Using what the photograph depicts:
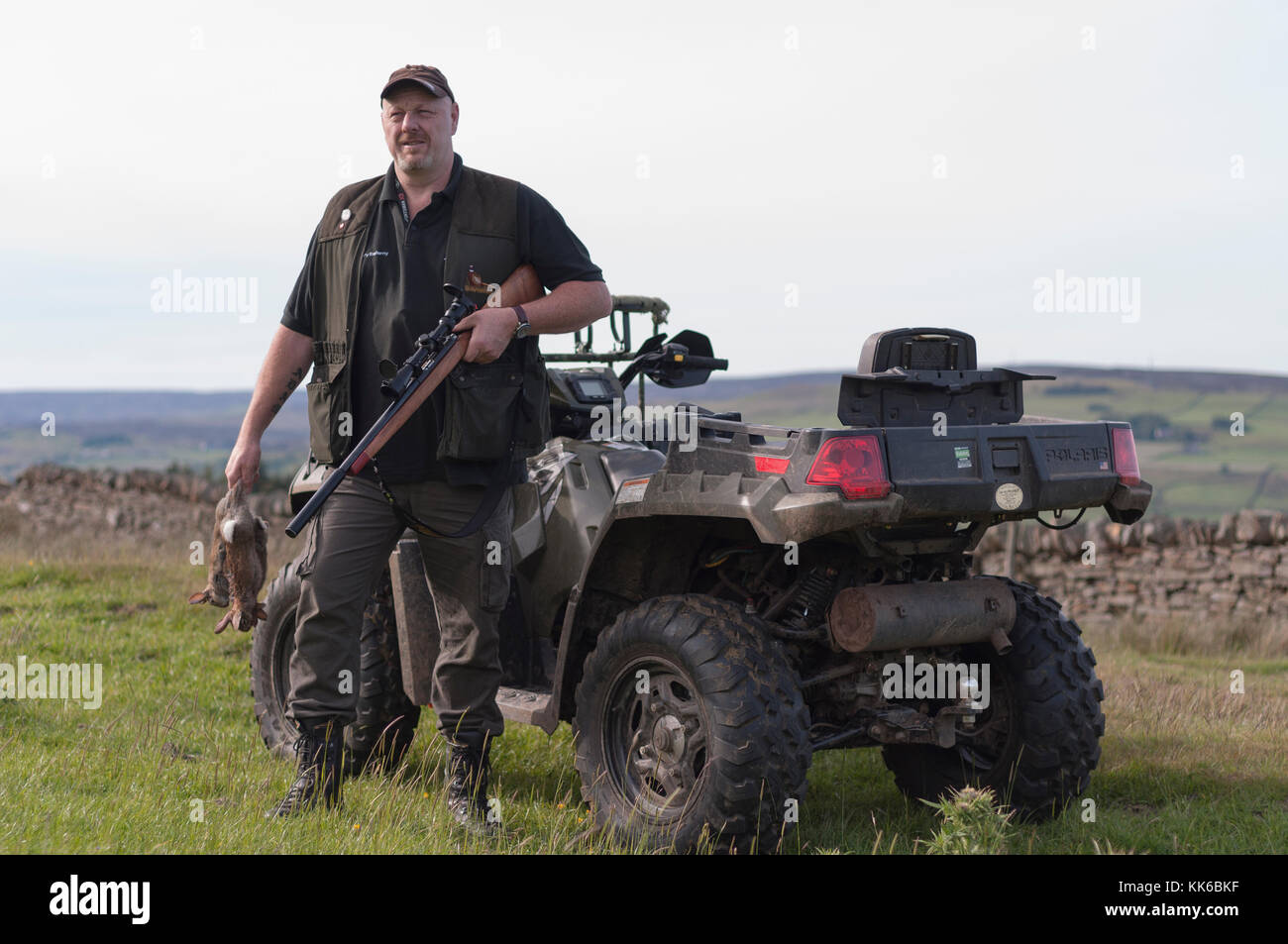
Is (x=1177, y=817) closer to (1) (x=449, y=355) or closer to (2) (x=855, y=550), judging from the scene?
(2) (x=855, y=550)

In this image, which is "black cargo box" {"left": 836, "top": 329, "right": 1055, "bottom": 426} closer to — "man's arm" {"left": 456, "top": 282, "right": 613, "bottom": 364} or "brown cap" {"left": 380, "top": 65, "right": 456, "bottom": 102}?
"man's arm" {"left": 456, "top": 282, "right": 613, "bottom": 364}

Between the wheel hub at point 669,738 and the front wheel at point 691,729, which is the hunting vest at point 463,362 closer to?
the front wheel at point 691,729

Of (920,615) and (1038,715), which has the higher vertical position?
(920,615)

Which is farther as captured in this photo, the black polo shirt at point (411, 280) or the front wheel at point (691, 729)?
the black polo shirt at point (411, 280)

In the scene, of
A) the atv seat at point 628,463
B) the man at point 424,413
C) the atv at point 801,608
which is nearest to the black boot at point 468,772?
the man at point 424,413

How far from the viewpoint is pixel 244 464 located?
480 cm

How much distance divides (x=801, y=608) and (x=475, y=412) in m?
1.38

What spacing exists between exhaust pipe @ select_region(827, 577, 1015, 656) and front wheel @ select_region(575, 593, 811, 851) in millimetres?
272

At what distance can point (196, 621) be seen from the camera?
929cm

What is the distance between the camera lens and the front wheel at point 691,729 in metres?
4.25

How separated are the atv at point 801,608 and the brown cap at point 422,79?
1427mm

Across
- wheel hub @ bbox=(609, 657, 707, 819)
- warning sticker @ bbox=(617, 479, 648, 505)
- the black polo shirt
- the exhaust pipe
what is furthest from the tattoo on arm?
the exhaust pipe

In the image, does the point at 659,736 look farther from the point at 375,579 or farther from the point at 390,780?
the point at 390,780

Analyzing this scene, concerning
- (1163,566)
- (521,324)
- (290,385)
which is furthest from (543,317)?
(1163,566)
